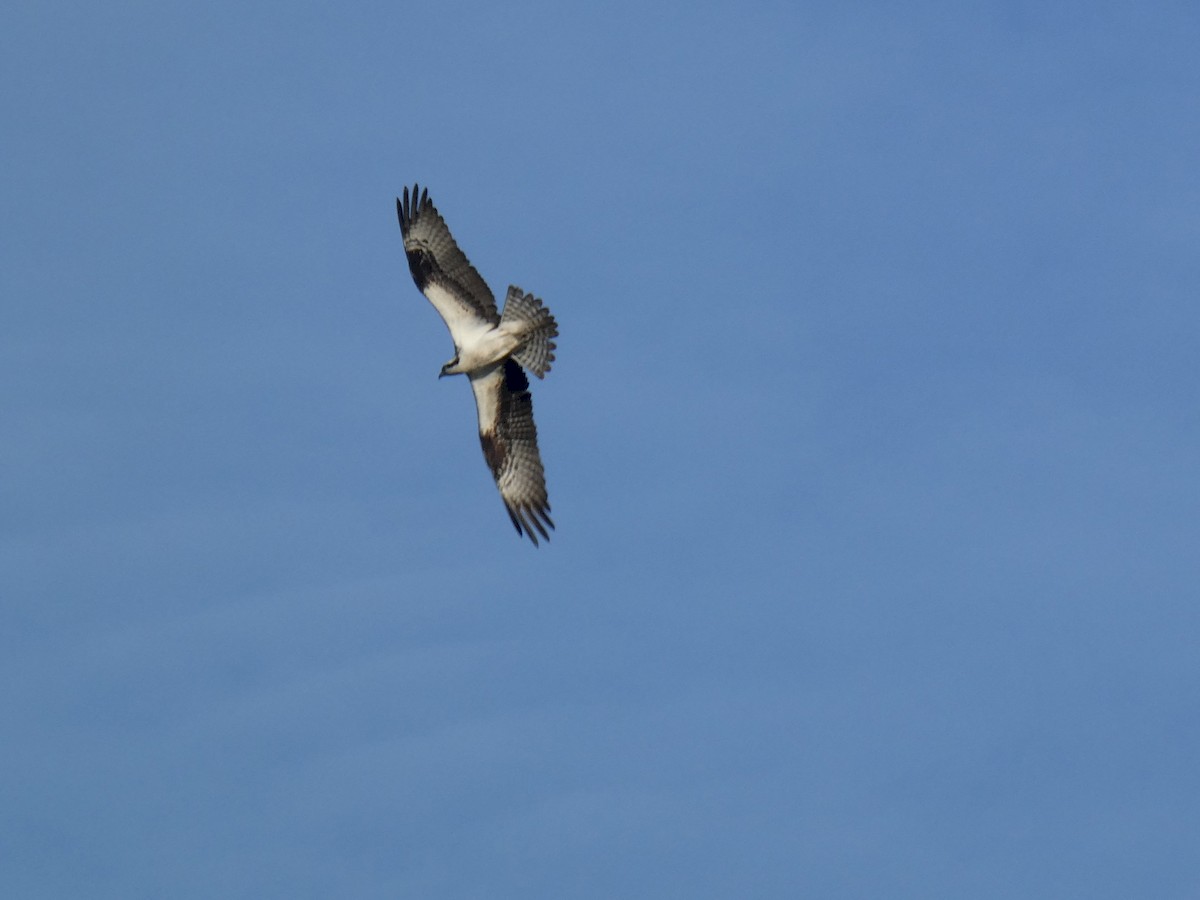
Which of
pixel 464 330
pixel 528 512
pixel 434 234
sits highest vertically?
pixel 434 234

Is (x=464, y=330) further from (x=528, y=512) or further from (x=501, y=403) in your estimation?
(x=528, y=512)

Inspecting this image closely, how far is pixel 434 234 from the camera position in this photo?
23.4m

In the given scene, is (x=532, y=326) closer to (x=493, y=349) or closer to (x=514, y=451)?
(x=493, y=349)

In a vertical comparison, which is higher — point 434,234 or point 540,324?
point 434,234

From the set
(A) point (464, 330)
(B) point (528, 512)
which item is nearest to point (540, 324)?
(A) point (464, 330)

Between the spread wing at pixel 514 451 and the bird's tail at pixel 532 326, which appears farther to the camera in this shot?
the spread wing at pixel 514 451

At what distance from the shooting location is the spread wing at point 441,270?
22.9m

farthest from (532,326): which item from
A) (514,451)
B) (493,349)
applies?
(514,451)

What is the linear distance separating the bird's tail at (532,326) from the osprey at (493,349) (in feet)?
0.05

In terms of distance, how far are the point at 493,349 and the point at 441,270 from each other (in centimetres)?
163

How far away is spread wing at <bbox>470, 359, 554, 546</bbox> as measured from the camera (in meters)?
23.2

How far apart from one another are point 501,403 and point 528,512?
1647 millimetres

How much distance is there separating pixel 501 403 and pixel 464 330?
122cm

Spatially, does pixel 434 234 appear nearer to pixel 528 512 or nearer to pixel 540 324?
pixel 540 324
